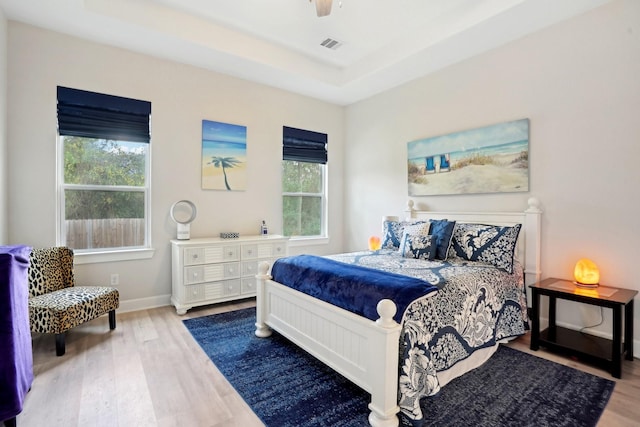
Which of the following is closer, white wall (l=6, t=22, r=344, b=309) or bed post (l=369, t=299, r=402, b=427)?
bed post (l=369, t=299, r=402, b=427)

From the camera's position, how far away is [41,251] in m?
2.80

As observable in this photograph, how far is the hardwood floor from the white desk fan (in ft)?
3.53

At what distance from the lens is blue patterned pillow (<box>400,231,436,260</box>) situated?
2.99m

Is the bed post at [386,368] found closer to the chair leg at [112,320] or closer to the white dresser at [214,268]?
the white dresser at [214,268]

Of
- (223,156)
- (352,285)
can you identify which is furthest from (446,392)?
(223,156)

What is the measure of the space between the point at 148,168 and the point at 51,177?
0.85m

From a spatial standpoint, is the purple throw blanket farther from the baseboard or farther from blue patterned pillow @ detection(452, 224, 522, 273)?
blue patterned pillow @ detection(452, 224, 522, 273)

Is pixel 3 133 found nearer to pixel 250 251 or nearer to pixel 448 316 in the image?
pixel 250 251

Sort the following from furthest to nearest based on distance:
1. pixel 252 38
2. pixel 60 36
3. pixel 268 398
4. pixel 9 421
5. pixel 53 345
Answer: pixel 252 38, pixel 60 36, pixel 53 345, pixel 268 398, pixel 9 421

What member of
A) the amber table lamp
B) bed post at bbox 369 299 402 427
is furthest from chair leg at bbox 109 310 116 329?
the amber table lamp

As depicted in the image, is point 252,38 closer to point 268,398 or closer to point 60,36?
point 60,36

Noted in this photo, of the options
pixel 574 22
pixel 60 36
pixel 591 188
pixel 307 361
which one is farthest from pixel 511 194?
pixel 60 36

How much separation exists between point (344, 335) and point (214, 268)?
81.9 inches

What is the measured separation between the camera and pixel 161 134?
3.60 metres
